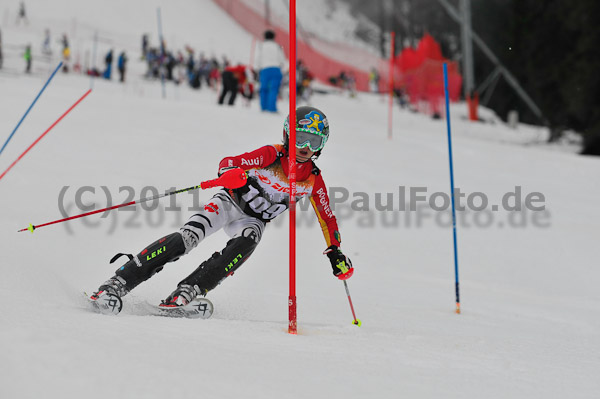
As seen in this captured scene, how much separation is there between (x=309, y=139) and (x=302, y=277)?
2.44 m

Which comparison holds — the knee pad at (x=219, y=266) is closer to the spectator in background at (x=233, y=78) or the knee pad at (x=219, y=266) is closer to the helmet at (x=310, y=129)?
the helmet at (x=310, y=129)

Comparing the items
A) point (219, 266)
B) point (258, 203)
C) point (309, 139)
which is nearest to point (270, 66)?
point (258, 203)

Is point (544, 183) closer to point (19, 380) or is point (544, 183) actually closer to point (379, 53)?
point (19, 380)

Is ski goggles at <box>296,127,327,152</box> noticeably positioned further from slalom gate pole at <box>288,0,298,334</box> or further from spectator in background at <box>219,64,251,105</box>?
spectator in background at <box>219,64,251,105</box>

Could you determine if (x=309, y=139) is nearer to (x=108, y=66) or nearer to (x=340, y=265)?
(x=340, y=265)

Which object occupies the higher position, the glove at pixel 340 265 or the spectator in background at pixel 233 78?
the spectator in background at pixel 233 78

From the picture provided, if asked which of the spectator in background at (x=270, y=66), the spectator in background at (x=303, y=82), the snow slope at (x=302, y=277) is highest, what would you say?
the spectator in background at (x=303, y=82)

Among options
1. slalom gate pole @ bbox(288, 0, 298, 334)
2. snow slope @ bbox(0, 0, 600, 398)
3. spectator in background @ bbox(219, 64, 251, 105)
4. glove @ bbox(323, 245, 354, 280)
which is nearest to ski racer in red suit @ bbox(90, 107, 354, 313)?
glove @ bbox(323, 245, 354, 280)

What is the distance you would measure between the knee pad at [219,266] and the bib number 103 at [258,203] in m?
0.34

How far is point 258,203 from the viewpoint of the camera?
13.9 ft

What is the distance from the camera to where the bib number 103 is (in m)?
4.23

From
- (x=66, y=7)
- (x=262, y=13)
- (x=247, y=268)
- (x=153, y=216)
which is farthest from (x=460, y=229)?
(x=262, y=13)

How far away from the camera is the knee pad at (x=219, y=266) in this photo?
3.71 m

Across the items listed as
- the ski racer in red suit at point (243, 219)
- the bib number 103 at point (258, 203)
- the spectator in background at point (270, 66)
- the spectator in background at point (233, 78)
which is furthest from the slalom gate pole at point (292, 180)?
the spectator in background at point (233, 78)
